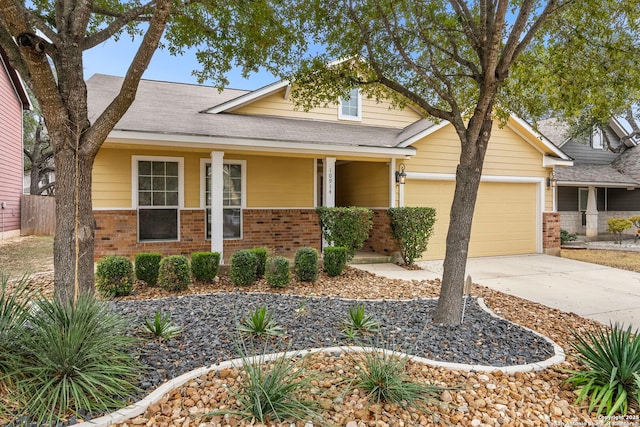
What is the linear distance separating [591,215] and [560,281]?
1195 cm

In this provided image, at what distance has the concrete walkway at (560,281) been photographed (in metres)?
5.89

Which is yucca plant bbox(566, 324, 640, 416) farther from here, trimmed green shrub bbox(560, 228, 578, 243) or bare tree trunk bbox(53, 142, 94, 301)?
trimmed green shrub bbox(560, 228, 578, 243)

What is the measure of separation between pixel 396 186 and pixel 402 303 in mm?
5001

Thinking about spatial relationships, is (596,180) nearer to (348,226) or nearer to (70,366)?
(348,226)

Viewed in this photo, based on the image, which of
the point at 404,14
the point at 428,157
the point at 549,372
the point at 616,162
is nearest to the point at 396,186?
the point at 428,157

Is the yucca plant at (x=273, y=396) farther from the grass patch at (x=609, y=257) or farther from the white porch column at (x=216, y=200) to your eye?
the grass patch at (x=609, y=257)

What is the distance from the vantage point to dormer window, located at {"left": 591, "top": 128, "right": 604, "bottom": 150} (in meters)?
18.3

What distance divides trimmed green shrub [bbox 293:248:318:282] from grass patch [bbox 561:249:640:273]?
8.08 meters

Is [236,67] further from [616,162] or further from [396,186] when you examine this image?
[616,162]

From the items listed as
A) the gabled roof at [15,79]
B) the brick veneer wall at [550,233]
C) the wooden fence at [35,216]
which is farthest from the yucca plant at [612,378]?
the gabled roof at [15,79]

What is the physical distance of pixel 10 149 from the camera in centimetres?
1459

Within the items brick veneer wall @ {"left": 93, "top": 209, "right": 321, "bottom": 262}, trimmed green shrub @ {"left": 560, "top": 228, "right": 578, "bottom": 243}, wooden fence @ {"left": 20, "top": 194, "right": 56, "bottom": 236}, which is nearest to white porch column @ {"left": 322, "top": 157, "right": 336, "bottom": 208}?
brick veneer wall @ {"left": 93, "top": 209, "right": 321, "bottom": 262}

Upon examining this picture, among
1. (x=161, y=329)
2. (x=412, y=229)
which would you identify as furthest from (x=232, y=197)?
(x=161, y=329)

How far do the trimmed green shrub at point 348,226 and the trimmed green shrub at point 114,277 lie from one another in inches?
164
